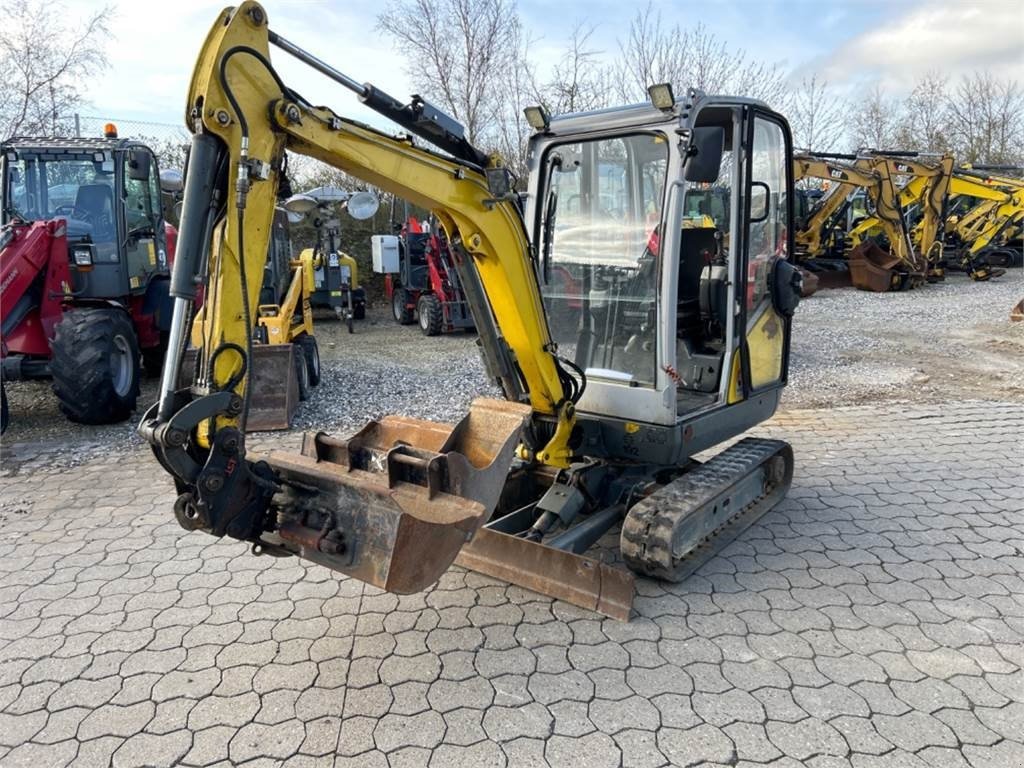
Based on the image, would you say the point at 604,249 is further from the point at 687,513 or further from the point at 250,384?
the point at 250,384

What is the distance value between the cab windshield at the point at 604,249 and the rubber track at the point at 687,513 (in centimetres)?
65

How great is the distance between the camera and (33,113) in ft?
49.3

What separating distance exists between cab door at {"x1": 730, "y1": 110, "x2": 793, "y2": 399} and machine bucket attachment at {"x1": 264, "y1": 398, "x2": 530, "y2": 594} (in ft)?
6.19

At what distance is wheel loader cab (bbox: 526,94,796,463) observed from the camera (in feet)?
12.8

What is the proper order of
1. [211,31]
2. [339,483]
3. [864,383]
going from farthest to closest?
[864,383]
[339,483]
[211,31]

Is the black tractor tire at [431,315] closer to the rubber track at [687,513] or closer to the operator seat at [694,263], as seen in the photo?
the operator seat at [694,263]

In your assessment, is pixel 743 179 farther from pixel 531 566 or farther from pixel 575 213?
pixel 531 566

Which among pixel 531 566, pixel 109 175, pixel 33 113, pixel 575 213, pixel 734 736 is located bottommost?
pixel 734 736

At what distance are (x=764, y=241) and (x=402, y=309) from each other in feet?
35.1

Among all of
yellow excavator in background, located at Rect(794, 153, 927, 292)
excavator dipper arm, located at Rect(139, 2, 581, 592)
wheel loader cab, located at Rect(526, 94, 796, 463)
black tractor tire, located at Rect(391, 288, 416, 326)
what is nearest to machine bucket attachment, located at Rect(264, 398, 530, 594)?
excavator dipper arm, located at Rect(139, 2, 581, 592)

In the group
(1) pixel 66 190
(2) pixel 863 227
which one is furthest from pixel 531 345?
(2) pixel 863 227

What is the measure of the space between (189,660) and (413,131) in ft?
8.25

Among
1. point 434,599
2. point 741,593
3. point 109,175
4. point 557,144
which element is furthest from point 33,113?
point 741,593

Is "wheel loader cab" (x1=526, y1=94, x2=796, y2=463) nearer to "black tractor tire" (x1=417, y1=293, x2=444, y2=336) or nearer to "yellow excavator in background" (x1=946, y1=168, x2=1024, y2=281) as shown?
"black tractor tire" (x1=417, y1=293, x2=444, y2=336)
